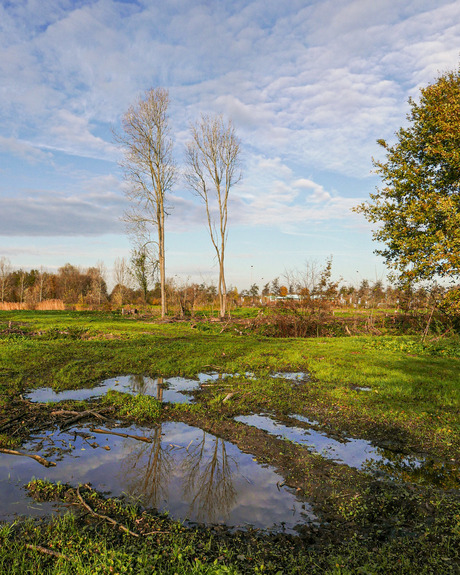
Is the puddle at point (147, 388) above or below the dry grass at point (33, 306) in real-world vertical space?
below

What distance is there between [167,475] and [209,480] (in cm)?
56

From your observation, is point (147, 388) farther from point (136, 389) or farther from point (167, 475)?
point (167, 475)

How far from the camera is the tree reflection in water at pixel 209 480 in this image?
3.93m

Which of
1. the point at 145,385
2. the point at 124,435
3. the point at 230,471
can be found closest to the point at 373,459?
the point at 230,471

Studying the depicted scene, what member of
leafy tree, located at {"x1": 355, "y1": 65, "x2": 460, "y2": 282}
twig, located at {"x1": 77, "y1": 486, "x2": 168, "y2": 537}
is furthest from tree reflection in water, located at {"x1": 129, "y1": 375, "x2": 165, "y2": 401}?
leafy tree, located at {"x1": 355, "y1": 65, "x2": 460, "y2": 282}

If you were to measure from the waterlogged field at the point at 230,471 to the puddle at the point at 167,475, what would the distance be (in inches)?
0.9

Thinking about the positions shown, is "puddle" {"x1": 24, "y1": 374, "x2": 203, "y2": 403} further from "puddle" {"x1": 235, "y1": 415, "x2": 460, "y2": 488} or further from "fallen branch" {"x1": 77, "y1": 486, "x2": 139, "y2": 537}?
"fallen branch" {"x1": 77, "y1": 486, "x2": 139, "y2": 537}

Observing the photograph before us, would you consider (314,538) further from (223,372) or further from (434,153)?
(434,153)

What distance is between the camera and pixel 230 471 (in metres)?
4.82

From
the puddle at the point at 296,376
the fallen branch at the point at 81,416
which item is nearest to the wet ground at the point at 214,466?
the fallen branch at the point at 81,416

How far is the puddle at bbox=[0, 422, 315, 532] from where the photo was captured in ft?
12.6

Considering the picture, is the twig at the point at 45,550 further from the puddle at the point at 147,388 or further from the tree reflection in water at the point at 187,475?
the puddle at the point at 147,388

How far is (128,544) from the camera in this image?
3.16m

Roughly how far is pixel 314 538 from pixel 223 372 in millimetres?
7024
